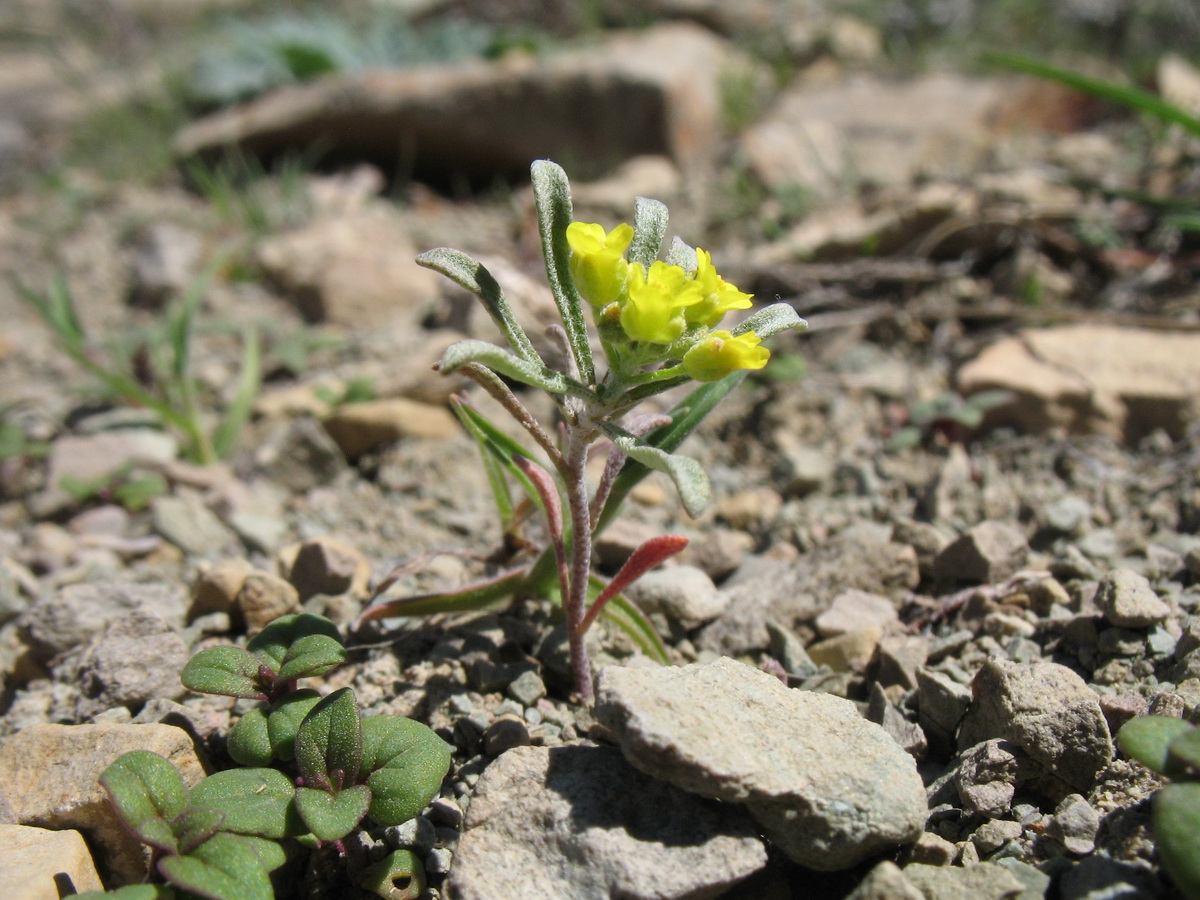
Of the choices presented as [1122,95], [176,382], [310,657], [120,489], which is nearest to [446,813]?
[310,657]

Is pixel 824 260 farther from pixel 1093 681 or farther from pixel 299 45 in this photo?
pixel 299 45

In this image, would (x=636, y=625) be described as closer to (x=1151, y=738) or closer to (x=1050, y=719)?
(x=1050, y=719)

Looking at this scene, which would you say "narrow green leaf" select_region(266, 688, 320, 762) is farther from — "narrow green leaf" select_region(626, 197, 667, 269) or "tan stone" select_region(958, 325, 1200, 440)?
"tan stone" select_region(958, 325, 1200, 440)

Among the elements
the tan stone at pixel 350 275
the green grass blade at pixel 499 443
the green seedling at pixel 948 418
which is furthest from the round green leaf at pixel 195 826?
the tan stone at pixel 350 275

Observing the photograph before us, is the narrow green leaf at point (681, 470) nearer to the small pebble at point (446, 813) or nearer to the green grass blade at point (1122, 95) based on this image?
the small pebble at point (446, 813)

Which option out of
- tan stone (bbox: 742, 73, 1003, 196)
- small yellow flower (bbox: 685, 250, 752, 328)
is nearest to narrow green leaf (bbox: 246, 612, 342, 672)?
small yellow flower (bbox: 685, 250, 752, 328)

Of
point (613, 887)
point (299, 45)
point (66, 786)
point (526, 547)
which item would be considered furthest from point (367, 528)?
point (299, 45)
